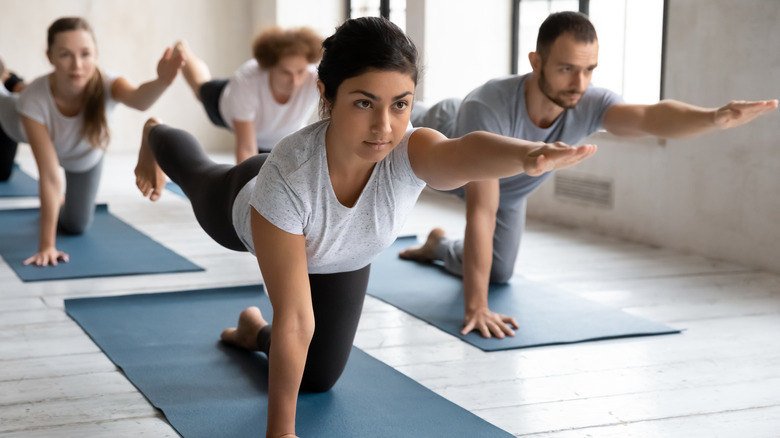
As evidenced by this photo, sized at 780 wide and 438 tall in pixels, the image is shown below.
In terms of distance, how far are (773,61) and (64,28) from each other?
2787 millimetres

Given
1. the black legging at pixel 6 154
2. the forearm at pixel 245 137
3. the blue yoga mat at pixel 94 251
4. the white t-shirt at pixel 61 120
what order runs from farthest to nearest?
the black legging at pixel 6 154
the forearm at pixel 245 137
the white t-shirt at pixel 61 120
the blue yoga mat at pixel 94 251

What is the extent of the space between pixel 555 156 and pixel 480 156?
A: 211mm

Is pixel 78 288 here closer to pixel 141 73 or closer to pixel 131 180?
pixel 131 180

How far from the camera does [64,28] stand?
11.1ft

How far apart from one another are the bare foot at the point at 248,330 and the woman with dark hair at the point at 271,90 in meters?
1.54

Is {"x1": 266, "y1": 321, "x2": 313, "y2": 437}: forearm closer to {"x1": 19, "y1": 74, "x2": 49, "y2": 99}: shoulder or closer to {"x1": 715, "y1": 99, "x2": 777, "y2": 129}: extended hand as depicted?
{"x1": 715, "y1": 99, "x2": 777, "y2": 129}: extended hand

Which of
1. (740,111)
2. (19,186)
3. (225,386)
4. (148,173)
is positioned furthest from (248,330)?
(19,186)

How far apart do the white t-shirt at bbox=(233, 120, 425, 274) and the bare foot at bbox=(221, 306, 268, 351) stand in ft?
1.75

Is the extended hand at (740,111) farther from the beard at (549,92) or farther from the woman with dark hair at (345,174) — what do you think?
the woman with dark hair at (345,174)

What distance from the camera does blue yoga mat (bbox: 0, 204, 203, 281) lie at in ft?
11.1

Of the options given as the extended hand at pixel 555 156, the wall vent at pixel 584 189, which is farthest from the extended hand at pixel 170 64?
the wall vent at pixel 584 189

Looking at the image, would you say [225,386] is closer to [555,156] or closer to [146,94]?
[555,156]

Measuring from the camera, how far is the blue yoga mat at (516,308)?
2.62m

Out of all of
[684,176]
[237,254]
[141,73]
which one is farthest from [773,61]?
[141,73]
